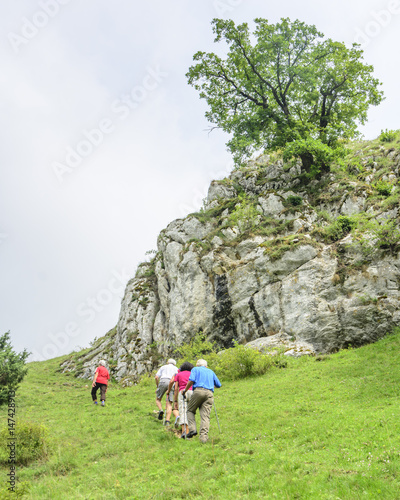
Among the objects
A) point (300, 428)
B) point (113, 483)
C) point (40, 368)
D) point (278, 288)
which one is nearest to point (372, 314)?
point (278, 288)

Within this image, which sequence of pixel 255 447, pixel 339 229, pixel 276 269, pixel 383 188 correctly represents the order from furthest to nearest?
pixel 383 188 → pixel 276 269 → pixel 339 229 → pixel 255 447

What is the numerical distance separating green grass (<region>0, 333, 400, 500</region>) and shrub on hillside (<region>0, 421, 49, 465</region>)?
350mm

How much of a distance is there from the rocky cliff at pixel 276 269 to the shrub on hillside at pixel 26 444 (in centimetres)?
1592

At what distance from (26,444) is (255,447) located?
23.0 ft

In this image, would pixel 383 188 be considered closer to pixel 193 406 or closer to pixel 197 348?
pixel 197 348

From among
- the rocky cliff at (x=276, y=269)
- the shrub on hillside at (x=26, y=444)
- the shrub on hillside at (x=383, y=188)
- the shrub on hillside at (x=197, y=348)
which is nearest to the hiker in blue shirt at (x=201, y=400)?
the shrub on hillside at (x=26, y=444)

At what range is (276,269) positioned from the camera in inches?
1067

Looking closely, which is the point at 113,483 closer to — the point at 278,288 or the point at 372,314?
the point at 372,314

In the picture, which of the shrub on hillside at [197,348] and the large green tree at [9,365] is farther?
the shrub on hillside at [197,348]

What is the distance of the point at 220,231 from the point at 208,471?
27399 millimetres

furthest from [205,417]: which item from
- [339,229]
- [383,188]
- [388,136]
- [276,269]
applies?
[388,136]

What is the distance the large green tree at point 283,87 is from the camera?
35.0 m

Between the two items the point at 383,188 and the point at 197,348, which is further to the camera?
the point at 383,188

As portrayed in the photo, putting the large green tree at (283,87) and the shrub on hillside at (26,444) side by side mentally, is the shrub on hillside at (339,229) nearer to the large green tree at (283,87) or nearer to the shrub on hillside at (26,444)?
the large green tree at (283,87)
